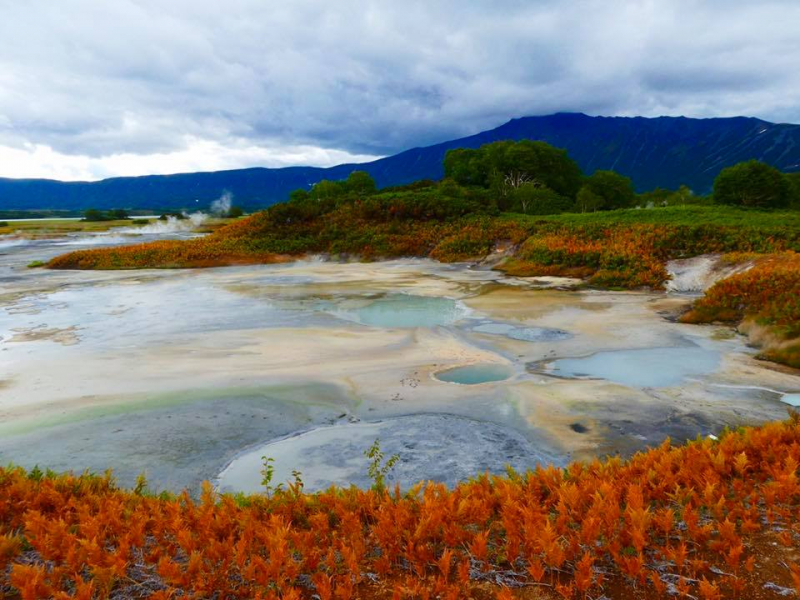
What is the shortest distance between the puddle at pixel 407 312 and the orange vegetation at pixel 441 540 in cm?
1027

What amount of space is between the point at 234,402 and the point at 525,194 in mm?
44510

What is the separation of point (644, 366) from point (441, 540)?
832cm

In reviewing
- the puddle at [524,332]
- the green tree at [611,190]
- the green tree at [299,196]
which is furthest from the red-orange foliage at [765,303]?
the green tree at [611,190]

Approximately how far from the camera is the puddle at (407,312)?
604 inches

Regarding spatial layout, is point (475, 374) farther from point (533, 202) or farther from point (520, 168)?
point (520, 168)

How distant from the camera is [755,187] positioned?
50.1 metres

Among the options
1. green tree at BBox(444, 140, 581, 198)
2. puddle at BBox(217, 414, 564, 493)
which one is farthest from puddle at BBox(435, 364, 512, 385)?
green tree at BBox(444, 140, 581, 198)

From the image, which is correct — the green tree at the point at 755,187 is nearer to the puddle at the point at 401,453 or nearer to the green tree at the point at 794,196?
the green tree at the point at 794,196

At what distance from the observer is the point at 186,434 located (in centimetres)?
770

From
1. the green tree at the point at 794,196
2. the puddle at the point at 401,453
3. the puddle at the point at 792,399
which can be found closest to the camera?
the puddle at the point at 401,453

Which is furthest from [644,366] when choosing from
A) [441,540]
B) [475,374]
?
[441,540]

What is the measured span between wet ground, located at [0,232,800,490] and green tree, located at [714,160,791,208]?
42839 mm

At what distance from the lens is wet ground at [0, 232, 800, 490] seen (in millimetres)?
7059

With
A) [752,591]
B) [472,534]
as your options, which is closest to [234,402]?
[472,534]
